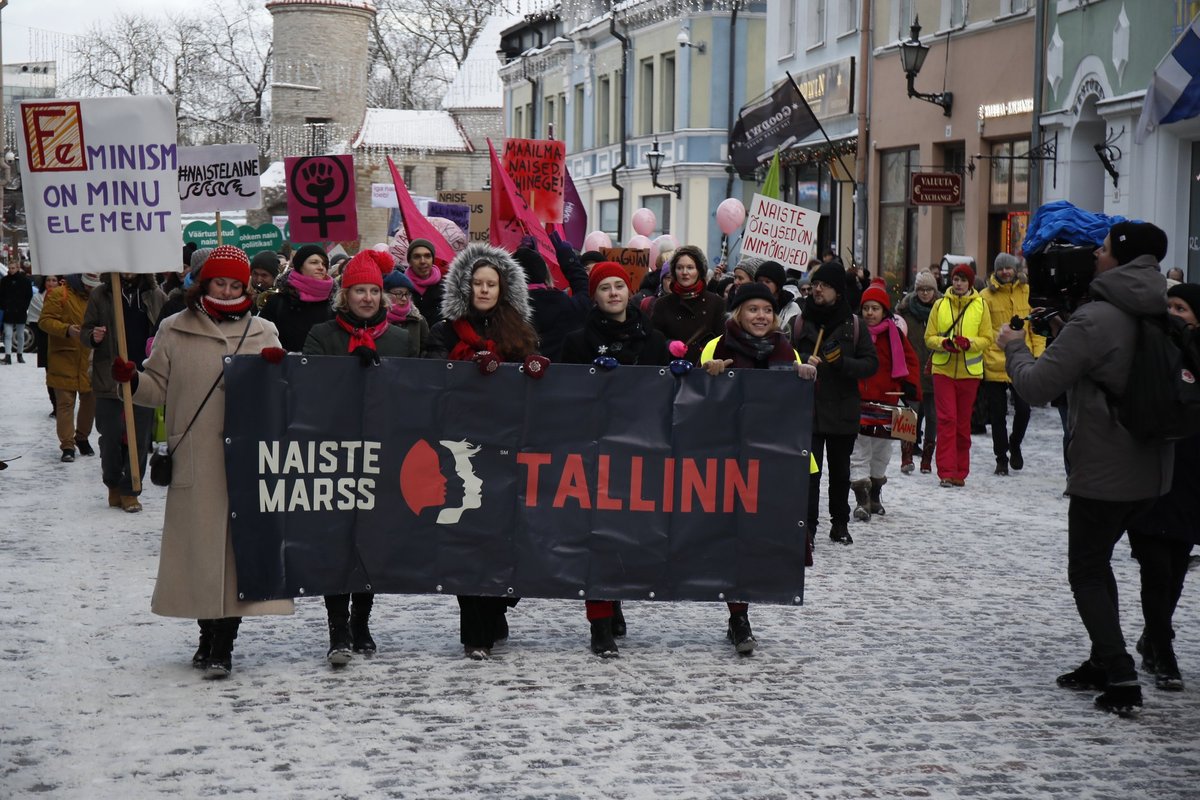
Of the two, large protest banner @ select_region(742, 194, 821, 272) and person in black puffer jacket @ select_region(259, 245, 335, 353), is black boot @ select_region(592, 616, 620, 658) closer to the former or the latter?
person in black puffer jacket @ select_region(259, 245, 335, 353)

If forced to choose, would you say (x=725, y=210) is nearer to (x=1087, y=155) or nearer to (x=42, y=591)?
(x=1087, y=155)

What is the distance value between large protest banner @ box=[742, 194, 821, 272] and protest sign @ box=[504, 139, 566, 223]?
89.0 inches

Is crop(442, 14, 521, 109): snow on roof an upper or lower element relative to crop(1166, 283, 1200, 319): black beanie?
upper

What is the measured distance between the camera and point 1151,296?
7203 mm

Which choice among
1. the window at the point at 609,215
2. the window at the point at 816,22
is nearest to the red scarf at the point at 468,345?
the window at the point at 816,22

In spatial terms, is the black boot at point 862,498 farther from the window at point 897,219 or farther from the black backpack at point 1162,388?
the window at point 897,219

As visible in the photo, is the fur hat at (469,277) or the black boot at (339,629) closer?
the black boot at (339,629)

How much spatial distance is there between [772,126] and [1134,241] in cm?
1892

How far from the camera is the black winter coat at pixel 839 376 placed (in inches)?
464

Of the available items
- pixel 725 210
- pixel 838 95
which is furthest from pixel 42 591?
pixel 838 95

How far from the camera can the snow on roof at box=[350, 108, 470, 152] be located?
7869 cm

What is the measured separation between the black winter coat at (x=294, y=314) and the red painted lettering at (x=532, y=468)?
142 inches

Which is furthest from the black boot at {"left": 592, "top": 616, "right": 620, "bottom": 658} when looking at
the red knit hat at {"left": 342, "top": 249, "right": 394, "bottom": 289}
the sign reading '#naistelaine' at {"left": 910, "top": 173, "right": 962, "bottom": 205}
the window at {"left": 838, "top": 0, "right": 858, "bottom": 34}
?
the window at {"left": 838, "top": 0, "right": 858, "bottom": 34}

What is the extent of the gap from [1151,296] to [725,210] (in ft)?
58.3
